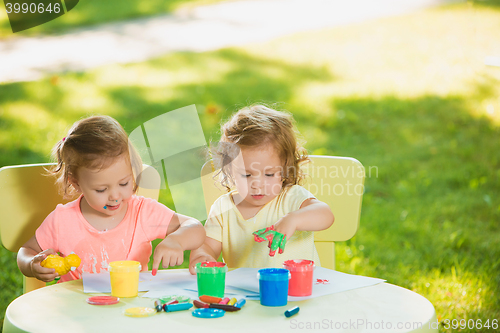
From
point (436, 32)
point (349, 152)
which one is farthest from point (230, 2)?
point (349, 152)

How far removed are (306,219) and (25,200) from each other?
3.57 ft

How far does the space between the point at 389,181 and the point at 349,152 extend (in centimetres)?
53

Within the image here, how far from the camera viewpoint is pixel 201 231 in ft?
6.46

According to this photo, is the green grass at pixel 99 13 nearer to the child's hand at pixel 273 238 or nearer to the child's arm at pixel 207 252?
the child's arm at pixel 207 252

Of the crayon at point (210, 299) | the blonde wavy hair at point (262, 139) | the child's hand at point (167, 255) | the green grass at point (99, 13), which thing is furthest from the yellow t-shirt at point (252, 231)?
the green grass at point (99, 13)

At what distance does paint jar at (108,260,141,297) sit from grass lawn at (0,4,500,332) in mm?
1773

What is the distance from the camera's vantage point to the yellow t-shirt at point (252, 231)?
203 cm

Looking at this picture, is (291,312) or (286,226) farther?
(286,226)

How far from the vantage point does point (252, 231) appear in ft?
6.76

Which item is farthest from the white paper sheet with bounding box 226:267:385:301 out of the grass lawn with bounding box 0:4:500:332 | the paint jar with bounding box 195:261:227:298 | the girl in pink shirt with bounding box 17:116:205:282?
the grass lawn with bounding box 0:4:500:332

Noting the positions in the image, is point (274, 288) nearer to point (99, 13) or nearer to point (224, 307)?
point (224, 307)

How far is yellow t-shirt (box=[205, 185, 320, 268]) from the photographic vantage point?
203 cm

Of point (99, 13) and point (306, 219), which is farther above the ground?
point (99, 13)

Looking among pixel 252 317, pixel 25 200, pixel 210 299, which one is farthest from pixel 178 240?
pixel 25 200
